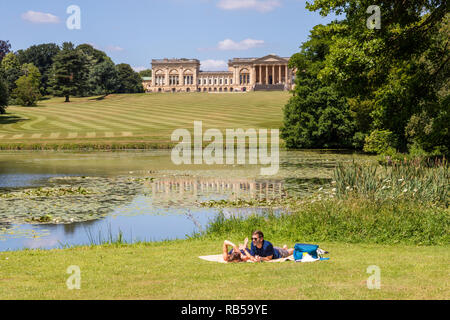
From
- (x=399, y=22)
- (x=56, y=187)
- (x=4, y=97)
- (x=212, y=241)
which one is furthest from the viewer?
(x=4, y=97)

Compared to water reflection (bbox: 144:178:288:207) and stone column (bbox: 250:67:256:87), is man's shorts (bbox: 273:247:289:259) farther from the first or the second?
stone column (bbox: 250:67:256:87)

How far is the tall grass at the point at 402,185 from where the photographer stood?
15.5 m

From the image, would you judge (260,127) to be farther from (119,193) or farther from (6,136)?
(119,193)

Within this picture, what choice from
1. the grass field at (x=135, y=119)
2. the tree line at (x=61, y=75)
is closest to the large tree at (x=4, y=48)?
the tree line at (x=61, y=75)

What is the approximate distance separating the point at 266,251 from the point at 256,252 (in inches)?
8.8

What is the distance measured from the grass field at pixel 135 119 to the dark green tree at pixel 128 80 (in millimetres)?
25500

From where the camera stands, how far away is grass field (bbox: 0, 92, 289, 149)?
2368 inches

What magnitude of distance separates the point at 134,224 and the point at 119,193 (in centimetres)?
621

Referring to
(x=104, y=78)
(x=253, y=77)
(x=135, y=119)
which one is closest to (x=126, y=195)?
(x=135, y=119)

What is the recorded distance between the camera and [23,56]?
174 m

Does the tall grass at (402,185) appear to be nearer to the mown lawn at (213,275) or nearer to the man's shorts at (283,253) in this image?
the mown lawn at (213,275)

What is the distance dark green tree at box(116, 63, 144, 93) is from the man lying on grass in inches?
5732

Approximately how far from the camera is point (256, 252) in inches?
434
